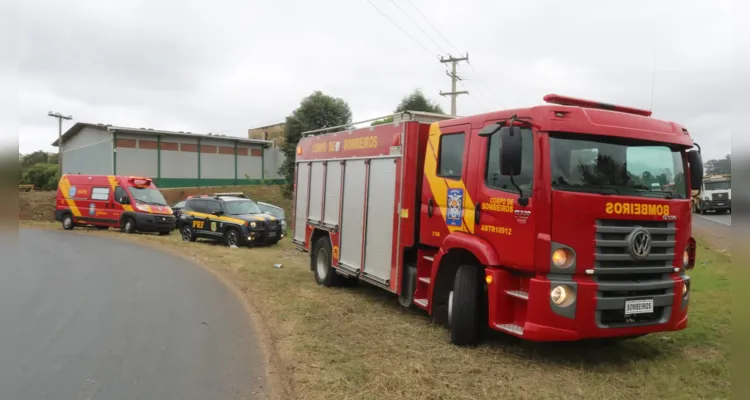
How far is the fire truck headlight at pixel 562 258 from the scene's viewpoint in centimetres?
511

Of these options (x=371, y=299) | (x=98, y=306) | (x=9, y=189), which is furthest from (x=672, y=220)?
(x=98, y=306)

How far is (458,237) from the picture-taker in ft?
20.4

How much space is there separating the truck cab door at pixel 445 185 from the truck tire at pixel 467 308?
565 millimetres

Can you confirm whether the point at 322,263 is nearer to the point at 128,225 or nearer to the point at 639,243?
the point at 639,243

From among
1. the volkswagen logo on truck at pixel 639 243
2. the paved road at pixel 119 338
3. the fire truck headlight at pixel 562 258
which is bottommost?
the paved road at pixel 119 338

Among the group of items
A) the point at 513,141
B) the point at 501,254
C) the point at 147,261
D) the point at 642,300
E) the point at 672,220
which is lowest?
the point at 147,261

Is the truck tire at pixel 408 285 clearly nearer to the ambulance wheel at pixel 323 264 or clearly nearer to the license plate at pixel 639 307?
the ambulance wheel at pixel 323 264

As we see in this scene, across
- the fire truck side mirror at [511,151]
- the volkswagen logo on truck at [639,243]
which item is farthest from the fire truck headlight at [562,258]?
the fire truck side mirror at [511,151]

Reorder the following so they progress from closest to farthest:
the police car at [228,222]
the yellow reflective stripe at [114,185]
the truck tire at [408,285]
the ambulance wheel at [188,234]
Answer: the truck tire at [408,285] → the police car at [228,222] → the ambulance wheel at [188,234] → the yellow reflective stripe at [114,185]

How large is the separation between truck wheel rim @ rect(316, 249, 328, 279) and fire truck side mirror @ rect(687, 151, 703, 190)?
6374 millimetres

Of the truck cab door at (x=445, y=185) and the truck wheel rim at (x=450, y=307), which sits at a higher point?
the truck cab door at (x=445, y=185)

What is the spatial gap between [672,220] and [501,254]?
184 cm

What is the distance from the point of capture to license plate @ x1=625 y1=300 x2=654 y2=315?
17.2 ft

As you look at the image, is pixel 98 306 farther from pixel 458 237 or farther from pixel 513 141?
pixel 513 141
